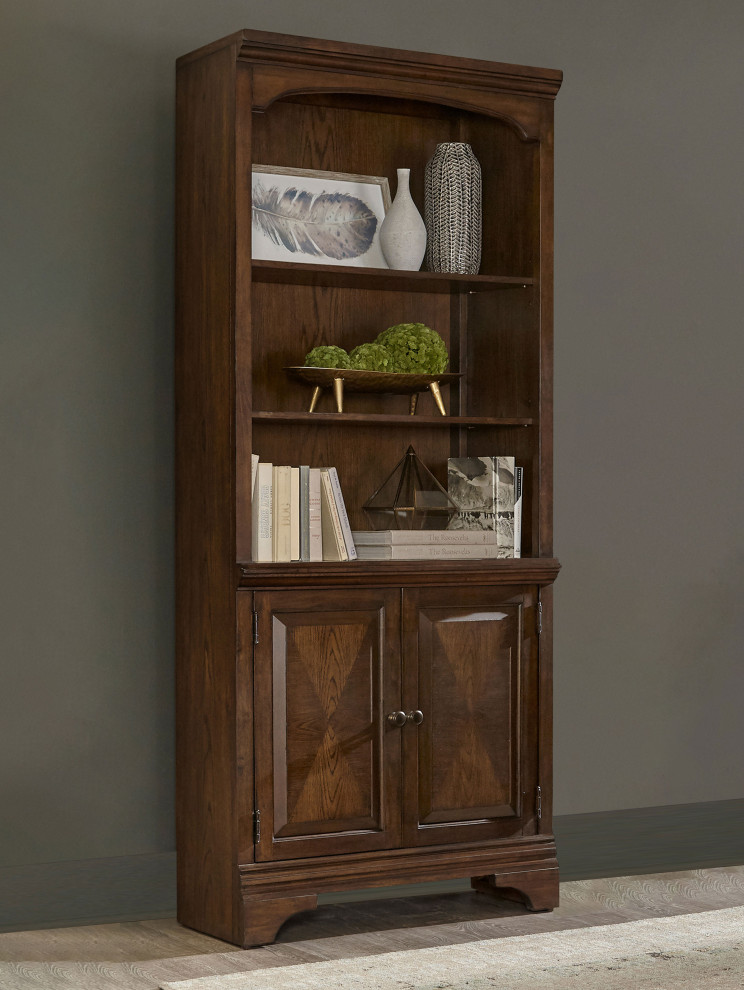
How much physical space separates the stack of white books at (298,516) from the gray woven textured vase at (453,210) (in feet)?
2.19

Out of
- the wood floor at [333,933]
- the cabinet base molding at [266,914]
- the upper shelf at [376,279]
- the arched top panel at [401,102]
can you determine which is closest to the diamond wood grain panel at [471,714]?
the wood floor at [333,933]

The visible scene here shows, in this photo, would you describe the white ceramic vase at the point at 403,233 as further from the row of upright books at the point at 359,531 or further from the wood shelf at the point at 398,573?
the wood shelf at the point at 398,573

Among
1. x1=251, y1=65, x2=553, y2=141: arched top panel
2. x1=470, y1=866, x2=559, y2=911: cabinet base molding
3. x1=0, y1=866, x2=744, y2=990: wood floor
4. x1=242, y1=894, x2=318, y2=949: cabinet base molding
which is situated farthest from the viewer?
x1=470, y1=866, x2=559, y2=911: cabinet base molding

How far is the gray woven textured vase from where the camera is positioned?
3.59 m

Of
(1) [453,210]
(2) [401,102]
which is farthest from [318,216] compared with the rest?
(2) [401,102]

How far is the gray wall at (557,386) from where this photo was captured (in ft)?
11.2

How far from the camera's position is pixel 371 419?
3.42 m

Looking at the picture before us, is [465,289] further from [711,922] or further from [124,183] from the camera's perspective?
[711,922]

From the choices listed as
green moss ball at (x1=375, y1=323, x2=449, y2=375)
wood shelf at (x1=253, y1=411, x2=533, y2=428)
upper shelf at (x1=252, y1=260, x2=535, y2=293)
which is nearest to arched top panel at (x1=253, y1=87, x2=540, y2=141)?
upper shelf at (x1=252, y1=260, x2=535, y2=293)

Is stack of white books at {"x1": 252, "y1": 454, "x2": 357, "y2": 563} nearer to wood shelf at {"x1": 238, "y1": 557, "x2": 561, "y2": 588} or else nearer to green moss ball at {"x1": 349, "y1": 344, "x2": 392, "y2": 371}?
wood shelf at {"x1": 238, "y1": 557, "x2": 561, "y2": 588}

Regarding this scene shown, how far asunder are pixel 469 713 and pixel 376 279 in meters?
1.14

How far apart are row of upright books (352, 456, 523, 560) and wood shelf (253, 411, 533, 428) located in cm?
11

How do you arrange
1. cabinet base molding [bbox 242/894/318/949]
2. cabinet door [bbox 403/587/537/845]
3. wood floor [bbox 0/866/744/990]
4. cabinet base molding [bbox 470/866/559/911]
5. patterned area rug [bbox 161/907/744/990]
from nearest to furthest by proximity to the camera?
patterned area rug [bbox 161/907/744/990] < wood floor [bbox 0/866/744/990] < cabinet base molding [bbox 242/894/318/949] < cabinet door [bbox 403/587/537/845] < cabinet base molding [bbox 470/866/559/911]

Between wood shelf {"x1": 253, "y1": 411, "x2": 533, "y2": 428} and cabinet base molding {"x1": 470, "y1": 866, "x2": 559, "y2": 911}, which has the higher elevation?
wood shelf {"x1": 253, "y1": 411, "x2": 533, "y2": 428}
